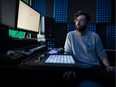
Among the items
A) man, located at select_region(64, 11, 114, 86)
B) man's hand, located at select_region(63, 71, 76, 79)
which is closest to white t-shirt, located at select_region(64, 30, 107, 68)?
man, located at select_region(64, 11, 114, 86)

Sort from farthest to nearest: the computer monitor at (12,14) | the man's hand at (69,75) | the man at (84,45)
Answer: the man at (84,45)
the computer monitor at (12,14)
the man's hand at (69,75)

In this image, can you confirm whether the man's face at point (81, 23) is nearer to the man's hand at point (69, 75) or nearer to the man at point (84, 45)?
the man at point (84, 45)

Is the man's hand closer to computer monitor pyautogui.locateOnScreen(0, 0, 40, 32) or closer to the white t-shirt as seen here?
computer monitor pyautogui.locateOnScreen(0, 0, 40, 32)

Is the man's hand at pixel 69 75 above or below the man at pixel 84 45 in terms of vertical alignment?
below

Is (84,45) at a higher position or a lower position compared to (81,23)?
lower

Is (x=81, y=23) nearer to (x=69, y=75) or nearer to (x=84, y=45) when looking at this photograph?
(x=84, y=45)

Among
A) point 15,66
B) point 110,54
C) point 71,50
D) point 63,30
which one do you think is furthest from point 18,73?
point 63,30

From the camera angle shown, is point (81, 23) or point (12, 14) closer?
point (12, 14)

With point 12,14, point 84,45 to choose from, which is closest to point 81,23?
point 84,45

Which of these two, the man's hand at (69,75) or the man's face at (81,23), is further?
the man's face at (81,23)

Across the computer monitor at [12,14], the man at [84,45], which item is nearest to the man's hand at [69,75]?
the computer monitor at [12,14]

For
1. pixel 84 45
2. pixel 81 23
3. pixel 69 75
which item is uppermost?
pixel 81 23

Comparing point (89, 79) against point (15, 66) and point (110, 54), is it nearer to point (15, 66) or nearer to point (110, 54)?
point (15, 66)

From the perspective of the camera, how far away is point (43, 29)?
317cm
